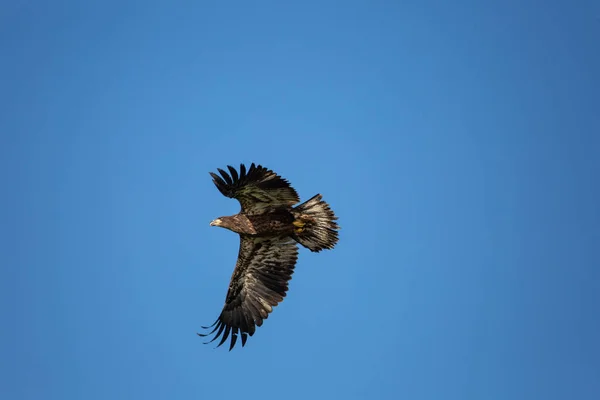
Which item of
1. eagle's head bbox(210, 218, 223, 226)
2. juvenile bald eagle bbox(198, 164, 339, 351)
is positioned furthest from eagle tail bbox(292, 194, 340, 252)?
eagle's head bbox(210, 218, 223, 226)

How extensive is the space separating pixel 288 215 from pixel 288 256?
45.6 inches

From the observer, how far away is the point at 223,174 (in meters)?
15.3

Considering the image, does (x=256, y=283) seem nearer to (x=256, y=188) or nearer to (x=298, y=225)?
(x=298, y=225)

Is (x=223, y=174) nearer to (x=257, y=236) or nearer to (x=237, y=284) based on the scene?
(x=257, y=236)

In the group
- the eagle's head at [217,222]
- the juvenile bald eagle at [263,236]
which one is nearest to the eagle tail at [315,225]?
the juvenile bald eagle at [263,236]

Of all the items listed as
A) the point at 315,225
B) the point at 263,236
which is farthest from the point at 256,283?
the point at 315,225

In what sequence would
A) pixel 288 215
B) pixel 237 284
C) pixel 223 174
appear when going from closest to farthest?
1. pixel 223 174
2. pixel 288 215
3. pixel 237 284

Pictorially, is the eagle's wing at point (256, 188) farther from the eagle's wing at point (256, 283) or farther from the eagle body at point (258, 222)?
the eagle's wing at point (256, 283)

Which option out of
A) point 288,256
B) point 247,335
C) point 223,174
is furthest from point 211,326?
point 223,174

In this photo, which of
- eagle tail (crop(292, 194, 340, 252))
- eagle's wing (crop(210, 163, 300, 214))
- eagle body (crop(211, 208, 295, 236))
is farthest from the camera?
eagle tail (crop(292, 194, 340, 252))

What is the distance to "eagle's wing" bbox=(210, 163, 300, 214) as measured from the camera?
1527cm

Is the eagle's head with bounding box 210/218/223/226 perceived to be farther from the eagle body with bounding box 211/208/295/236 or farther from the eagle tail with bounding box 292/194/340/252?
the eagle tail with bounding box 292/194/340/252

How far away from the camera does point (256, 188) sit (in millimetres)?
15594

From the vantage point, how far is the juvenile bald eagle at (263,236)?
15.6 metres
